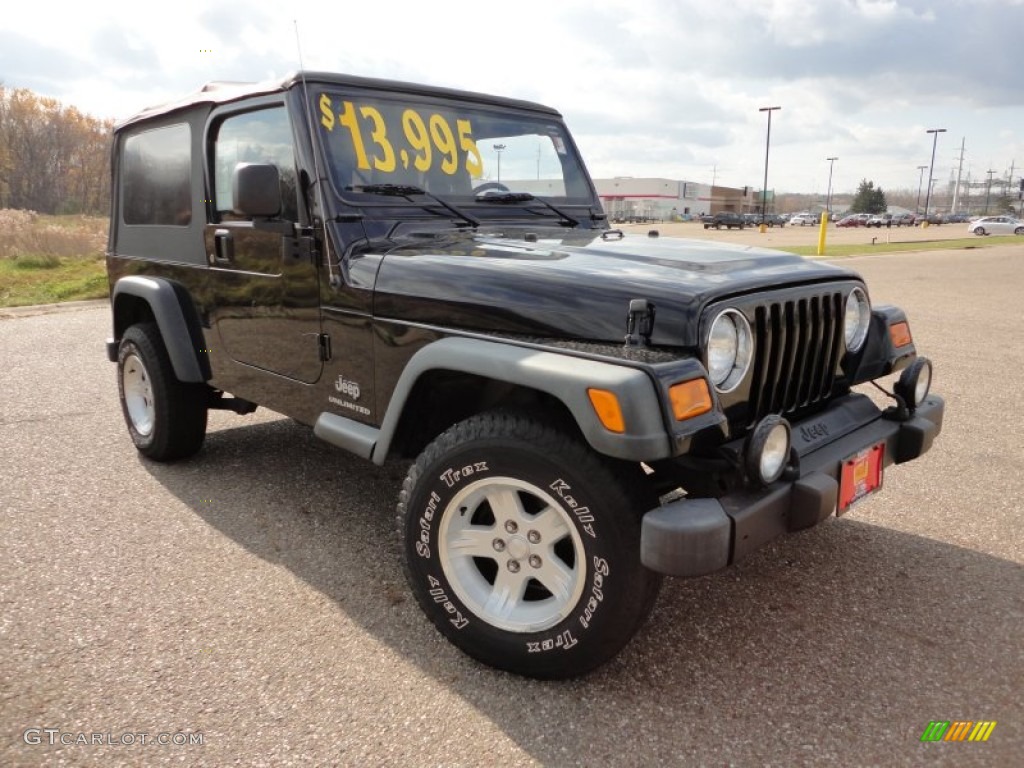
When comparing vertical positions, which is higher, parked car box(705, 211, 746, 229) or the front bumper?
parked car box(705, 211, 746, 229)

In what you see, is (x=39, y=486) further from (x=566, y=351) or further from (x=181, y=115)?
(x=566, y=351)

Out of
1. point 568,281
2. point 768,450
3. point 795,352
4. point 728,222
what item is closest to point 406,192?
point 568,281

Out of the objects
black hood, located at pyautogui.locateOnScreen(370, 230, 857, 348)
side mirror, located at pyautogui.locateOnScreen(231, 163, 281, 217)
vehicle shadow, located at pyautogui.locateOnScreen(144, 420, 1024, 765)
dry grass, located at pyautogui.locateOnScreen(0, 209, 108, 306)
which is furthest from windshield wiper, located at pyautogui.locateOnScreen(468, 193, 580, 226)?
dry grass, located at pyautogui.locateOnScreen(0, 209, 108, 306)

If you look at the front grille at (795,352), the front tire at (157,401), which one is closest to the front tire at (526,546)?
the front grille at (795,352)

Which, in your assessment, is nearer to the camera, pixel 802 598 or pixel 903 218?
pixel 802 598

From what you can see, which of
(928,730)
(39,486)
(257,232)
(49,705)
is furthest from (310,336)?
(928,730)

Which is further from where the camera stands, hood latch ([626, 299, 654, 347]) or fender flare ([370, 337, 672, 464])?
hood latch ([626, 299, 654, 347])

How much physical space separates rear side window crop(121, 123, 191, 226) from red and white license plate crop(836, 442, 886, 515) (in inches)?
127

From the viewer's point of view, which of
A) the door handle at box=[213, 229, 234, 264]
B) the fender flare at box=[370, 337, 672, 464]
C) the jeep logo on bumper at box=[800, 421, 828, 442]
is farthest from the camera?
the door handle at box=[213, 229, 234, 264]

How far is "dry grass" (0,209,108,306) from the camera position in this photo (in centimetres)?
1308

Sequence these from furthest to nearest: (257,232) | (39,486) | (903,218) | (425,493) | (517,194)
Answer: (903,218), (39,486), (517,194), (257,232), (425,493)

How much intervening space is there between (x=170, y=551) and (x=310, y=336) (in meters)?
1.15

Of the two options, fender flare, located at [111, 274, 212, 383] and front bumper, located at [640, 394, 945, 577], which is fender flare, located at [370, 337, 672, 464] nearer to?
front bumper, located at [640, 394, 945, 577]

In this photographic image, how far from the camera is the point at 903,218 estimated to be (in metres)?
71.0
